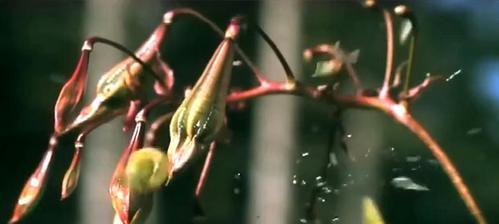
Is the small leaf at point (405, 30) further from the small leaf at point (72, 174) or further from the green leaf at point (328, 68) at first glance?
the small leaf at point (72, 174)

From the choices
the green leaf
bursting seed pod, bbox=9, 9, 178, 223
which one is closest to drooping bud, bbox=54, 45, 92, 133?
bursting seed pod, bbox=9, 9, 178, 223

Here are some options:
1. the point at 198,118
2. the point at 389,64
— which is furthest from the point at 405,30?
the point at 198,118

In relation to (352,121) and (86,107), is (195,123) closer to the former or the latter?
(86,107)

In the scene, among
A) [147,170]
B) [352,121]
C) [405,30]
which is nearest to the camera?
[147,170]

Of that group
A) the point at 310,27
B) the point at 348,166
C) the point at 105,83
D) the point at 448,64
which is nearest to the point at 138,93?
the point at 105,83

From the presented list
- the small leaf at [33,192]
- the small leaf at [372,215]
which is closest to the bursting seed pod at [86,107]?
the small leaf at [33,192]

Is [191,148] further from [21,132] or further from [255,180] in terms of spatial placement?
[21,132]

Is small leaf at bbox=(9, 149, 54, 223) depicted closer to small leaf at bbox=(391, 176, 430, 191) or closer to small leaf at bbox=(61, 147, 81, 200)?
small leaf at bbox=(61, 147, 81, 200)
